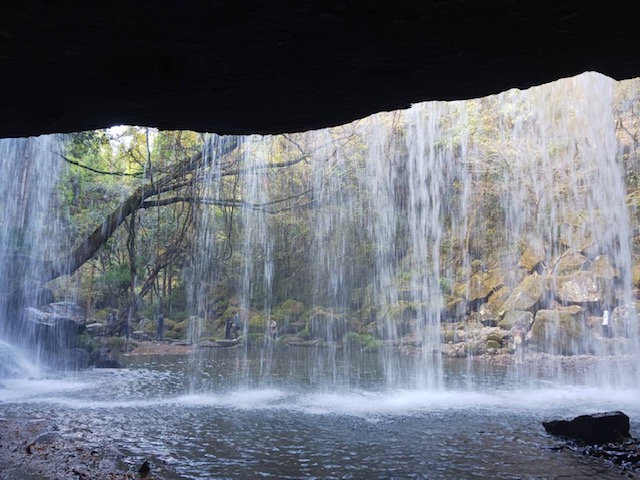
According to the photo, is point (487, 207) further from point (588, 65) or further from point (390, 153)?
point (588, 65)

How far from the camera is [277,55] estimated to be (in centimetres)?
354

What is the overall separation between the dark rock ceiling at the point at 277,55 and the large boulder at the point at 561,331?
1662 cm

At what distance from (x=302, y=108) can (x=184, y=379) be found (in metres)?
9.63

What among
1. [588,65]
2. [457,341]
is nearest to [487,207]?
[457,341]

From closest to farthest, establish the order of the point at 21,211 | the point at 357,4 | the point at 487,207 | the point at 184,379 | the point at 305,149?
the point at 357,4, the point at 184,379, the point at 21,211, the point at 305,149, the point at 487,207

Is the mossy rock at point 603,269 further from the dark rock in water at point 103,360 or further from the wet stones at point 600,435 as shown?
the dark rock in water at point 103,360

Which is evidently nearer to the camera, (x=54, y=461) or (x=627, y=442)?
(x=54, y=461)

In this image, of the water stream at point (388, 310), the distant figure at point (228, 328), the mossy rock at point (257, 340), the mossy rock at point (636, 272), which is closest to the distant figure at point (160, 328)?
the water stream at point (388, 310)

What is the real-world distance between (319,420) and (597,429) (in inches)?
150

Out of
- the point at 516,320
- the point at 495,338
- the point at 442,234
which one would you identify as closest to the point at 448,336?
the point at 495,338

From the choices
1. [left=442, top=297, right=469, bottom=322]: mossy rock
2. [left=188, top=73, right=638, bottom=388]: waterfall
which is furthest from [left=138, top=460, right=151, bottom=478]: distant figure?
[left=442, top=297, right=469, bottom=322]: mossy rock

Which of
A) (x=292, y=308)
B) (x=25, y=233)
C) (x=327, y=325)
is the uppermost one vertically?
(x=25, y=233)

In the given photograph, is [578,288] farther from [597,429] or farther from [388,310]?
[597,429]

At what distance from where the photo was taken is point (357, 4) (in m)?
2.92
